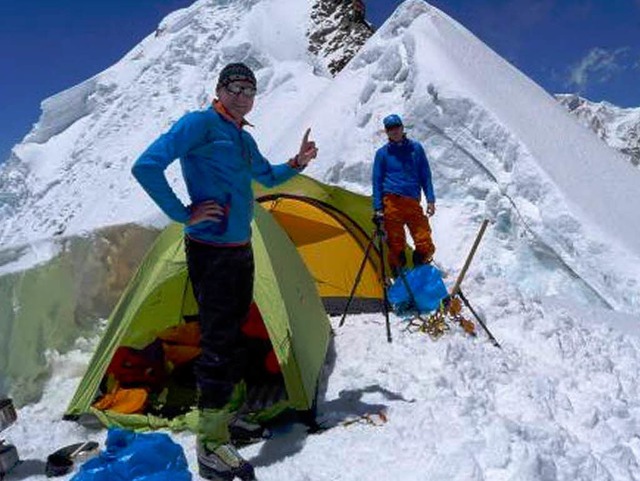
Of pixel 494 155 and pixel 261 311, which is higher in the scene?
pixel 494 155

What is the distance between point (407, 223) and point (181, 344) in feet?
9.80

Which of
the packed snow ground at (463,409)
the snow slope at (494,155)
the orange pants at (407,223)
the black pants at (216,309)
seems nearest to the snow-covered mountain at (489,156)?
the snow slope at (494,155)

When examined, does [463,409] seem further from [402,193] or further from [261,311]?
[402,193]

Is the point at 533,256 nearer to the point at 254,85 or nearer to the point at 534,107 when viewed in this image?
the point at 534,107

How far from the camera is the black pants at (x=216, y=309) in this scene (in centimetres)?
364

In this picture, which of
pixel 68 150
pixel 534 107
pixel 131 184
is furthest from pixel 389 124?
pixel 68 150

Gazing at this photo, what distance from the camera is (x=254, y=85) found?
3.76 m

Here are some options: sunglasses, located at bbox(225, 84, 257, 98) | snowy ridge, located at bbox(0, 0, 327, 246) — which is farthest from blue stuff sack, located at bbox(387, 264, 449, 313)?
snowy ridge, located at bbox(0, 0, 327, 246)

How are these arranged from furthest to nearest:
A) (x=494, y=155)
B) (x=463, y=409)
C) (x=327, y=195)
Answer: (x=494, y=155)
(x=327, y=195)
(x=463, y=409)

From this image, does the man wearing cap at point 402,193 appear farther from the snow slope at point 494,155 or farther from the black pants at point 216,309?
the black pants at point 216,309

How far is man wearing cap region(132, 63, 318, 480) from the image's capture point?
3582 millimetres

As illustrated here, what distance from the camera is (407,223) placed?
741cm

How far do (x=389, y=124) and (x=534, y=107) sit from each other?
581 cm

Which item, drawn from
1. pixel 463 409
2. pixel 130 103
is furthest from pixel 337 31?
pixel 463 409
